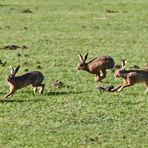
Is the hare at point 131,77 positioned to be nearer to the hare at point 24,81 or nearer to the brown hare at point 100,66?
the brown hare at point 100,66

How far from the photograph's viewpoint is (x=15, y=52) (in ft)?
61.7

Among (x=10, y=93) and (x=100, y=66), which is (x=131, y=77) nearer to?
(x=100, y=66)

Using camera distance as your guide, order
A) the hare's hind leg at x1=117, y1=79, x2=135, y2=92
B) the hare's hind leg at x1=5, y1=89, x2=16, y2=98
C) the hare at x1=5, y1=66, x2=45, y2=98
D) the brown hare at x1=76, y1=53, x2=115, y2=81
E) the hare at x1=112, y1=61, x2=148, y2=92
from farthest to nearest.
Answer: the brown hare at x1=76, y1=53, x2=115, y2=81, the hare's hind leg at x1=117, y1=79, x2=135, y2=92, the hare at x1=112, y1=61, x2=148, y2=92, the hare at x1=5, y1=66, x2=45, y2=98, the hare's hind leg at x1=5, y1=89, x2=16, y2=98

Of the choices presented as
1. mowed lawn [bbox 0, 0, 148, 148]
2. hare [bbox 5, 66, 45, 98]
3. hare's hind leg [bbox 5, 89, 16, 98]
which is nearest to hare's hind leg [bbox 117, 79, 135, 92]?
mowed lawn [bbox 0, 0, 148, 148]

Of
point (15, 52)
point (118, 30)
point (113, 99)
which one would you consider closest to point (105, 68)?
point (113, 99)

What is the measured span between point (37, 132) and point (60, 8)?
71.8ft

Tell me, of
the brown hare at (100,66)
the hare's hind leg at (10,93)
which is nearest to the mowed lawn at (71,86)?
the hare's hind leg at (10,93)

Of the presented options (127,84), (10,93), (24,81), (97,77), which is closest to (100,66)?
(97,77)

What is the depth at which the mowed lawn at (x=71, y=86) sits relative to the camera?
33.5 feet

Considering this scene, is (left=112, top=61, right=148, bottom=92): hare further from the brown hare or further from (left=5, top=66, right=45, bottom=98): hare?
(left=5, top=66, right=45, bottom=98): hare

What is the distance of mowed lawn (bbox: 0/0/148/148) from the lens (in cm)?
1022

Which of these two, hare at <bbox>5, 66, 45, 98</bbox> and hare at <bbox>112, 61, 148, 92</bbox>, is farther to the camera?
hare at <bbox>112, 61, 148, 92</bbox>

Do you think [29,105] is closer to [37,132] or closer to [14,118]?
[14,118]

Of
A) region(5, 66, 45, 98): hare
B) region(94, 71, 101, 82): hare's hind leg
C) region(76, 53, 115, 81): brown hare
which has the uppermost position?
region(5, 66, 45, 98): hare
